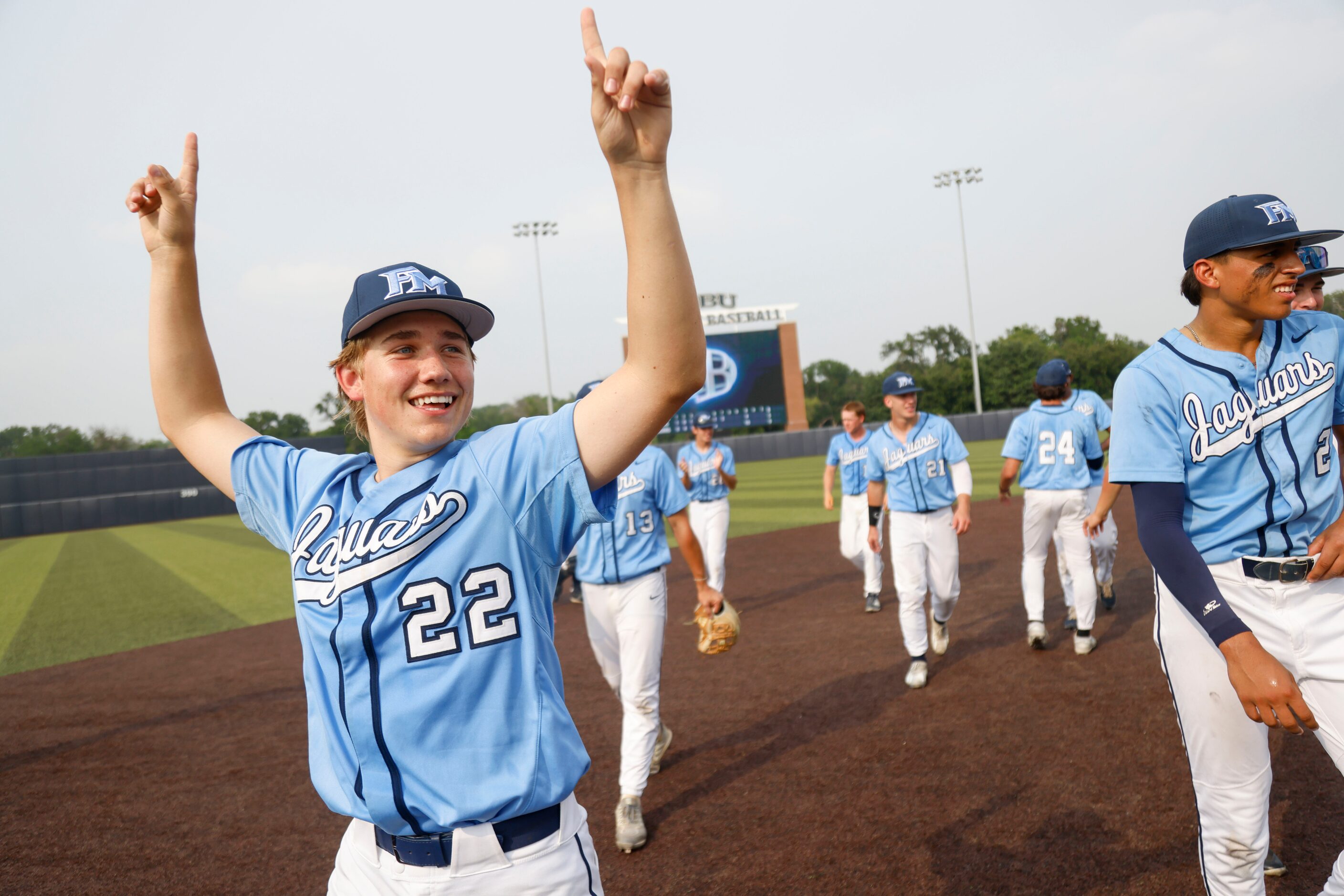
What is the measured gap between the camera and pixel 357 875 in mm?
1889

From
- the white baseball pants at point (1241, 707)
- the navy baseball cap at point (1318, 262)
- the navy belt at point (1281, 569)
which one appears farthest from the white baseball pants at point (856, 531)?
the navy belt at point (1281, 569)

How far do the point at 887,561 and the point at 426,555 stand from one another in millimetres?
11171

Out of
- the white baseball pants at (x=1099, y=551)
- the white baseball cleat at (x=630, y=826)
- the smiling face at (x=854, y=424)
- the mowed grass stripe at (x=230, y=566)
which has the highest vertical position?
the smiling face at (x=854, y=424)

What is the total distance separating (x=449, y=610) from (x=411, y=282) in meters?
0.68

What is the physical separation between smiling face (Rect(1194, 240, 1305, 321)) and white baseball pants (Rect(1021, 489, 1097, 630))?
4642mm

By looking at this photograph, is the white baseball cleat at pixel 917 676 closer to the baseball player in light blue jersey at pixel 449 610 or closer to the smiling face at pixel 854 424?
the smiling face at pixel 854 424

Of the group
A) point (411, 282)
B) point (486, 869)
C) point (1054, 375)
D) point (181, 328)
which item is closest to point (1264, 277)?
point (411, 282)

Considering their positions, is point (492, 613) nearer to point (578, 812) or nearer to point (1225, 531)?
point (578, 812)

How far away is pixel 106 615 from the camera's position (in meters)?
13.5

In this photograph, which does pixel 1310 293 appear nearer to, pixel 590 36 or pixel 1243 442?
pixel 1243 442

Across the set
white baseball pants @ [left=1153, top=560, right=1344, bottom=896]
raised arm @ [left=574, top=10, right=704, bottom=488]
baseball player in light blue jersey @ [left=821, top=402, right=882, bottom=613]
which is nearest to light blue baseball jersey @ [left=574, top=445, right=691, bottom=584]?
white baseball pants @ [left=1153, top=560, right=1344, bottom=896]

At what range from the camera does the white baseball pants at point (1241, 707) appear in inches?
101

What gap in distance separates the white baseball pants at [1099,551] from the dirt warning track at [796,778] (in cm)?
47

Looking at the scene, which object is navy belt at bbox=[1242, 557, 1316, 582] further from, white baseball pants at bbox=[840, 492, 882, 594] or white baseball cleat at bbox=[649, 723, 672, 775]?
white baseball pants at bbox=[840, 492, 882, 594]
